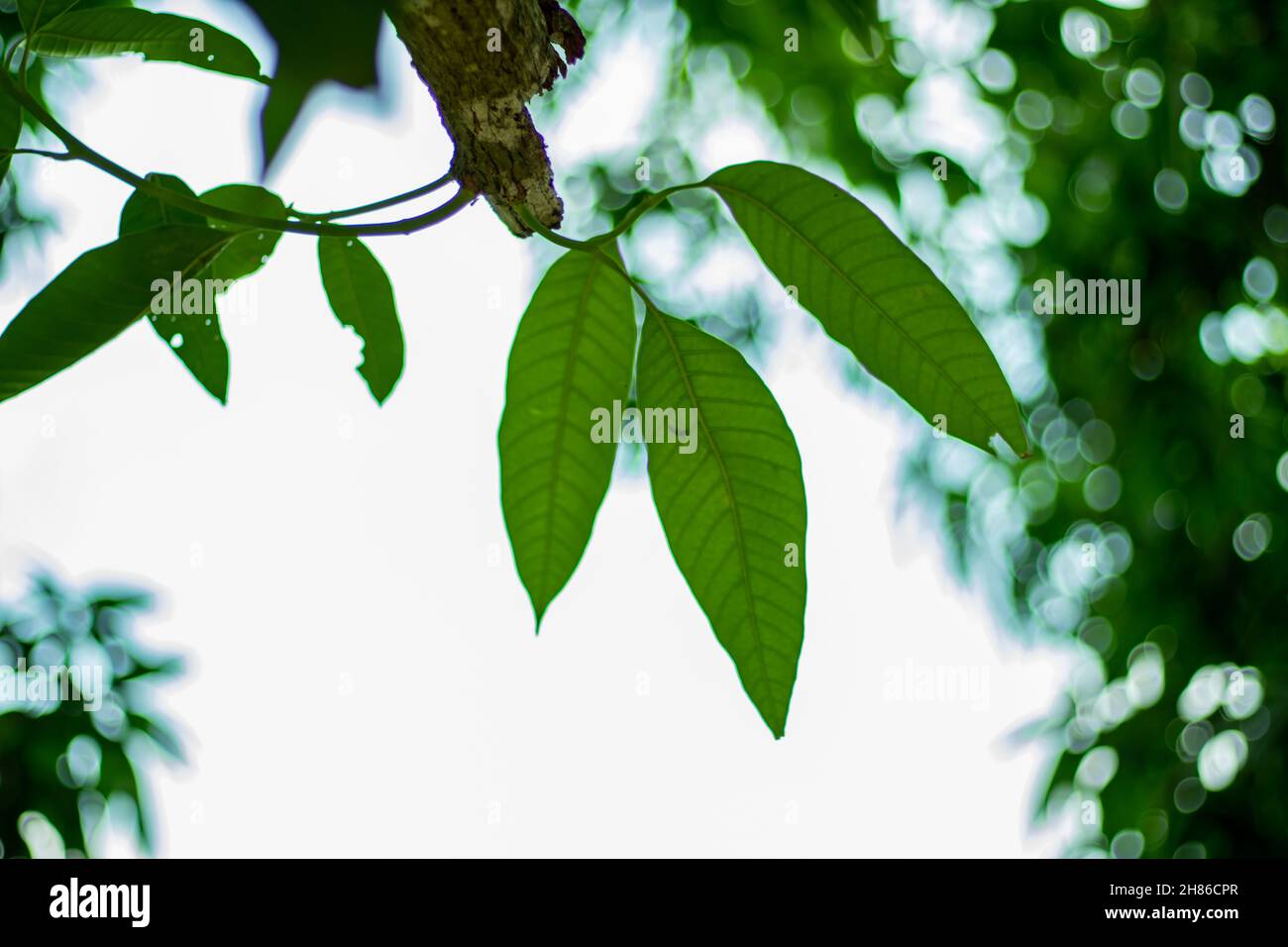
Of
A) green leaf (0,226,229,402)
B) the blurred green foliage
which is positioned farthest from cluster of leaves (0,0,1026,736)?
the blurred green foliage

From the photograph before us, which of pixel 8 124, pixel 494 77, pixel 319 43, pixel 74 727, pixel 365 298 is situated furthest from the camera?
pixel 74 727

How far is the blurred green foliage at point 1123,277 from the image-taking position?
194 cm

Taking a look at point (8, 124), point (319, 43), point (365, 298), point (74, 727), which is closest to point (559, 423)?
point (365, 298)

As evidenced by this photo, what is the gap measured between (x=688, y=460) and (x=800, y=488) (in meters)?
0.05

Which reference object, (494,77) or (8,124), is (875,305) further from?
(8,124)

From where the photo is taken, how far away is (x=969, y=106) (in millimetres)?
2104

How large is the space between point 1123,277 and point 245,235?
1906 millimetres

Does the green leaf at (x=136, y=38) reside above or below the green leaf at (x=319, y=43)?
above

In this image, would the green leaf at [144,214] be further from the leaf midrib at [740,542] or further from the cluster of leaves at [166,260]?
the leaf midrib at [740,542]

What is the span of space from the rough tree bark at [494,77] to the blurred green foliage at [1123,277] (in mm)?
1513

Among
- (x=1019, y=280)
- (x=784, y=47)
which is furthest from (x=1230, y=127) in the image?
(x=784, y=47)

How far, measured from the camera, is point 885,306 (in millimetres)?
486

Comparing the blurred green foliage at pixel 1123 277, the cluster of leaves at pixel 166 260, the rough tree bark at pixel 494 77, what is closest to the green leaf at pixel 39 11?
the cluster of leaves at pixel 166 260

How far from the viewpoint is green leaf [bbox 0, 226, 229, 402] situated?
1.49ft
